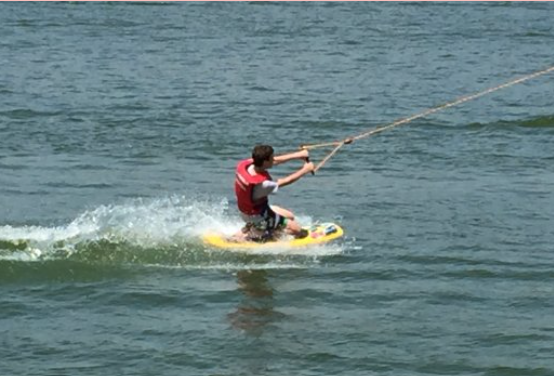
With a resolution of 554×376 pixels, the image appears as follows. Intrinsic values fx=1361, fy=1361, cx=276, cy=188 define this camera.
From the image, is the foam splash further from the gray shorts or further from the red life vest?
Answer: the red life vest

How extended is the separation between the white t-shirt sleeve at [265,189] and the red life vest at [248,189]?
4 centimetres

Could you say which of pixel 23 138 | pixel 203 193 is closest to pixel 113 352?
pixel 203 193

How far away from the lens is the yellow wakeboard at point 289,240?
60.7 feet

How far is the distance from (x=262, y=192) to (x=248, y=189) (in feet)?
0.63

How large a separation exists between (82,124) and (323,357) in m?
15.5

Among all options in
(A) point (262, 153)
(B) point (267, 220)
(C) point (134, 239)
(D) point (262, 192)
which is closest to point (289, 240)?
(B) point (267, 220)

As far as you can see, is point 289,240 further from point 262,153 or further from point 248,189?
point 262,153

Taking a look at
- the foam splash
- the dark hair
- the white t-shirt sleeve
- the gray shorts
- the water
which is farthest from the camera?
the gray shorts

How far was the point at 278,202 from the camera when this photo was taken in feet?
72.4

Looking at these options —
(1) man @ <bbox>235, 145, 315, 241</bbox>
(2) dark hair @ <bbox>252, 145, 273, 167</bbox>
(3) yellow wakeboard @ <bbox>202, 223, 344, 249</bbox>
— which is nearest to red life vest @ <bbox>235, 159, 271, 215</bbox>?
(1) man @ <bbox>235, 145, 315, 241</bbox>

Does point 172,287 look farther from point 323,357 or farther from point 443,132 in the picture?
point 443,132

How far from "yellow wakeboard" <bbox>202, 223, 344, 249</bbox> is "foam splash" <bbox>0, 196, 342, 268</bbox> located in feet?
0.27

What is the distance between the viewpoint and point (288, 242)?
1859 cm

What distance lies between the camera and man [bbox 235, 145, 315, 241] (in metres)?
18.1
